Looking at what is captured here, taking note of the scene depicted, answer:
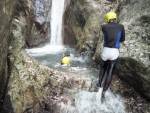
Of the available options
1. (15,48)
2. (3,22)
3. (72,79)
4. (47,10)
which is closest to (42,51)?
(47,10)

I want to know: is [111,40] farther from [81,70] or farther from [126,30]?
[81,70]

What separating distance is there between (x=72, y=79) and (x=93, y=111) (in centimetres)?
126

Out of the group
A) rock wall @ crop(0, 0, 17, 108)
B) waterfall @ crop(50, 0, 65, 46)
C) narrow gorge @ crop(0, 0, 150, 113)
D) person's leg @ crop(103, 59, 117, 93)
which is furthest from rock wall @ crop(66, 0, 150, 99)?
rock wall @ crop(0, 0, 17, 108)

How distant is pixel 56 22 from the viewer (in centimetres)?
1448

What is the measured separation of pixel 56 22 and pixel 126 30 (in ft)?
21.2

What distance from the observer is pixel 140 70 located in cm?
730

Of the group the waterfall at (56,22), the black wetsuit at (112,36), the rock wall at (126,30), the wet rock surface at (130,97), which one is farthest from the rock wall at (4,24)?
the waterfall at (56,22)

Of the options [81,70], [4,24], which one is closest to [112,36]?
[81,70]

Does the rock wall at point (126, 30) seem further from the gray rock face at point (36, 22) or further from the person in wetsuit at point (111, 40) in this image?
the gray rock face at point (36, 22)

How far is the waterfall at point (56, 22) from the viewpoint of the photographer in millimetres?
14222

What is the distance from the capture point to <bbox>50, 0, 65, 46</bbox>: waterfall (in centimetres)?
1422

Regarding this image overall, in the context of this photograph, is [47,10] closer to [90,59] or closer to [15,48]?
[90,59]

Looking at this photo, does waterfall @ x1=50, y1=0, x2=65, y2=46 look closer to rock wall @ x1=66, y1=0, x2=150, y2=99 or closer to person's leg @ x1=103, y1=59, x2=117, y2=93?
rock wall @ x1=66, y1=0, x2=150, y2=99

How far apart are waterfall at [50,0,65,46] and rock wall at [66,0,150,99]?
60cm
